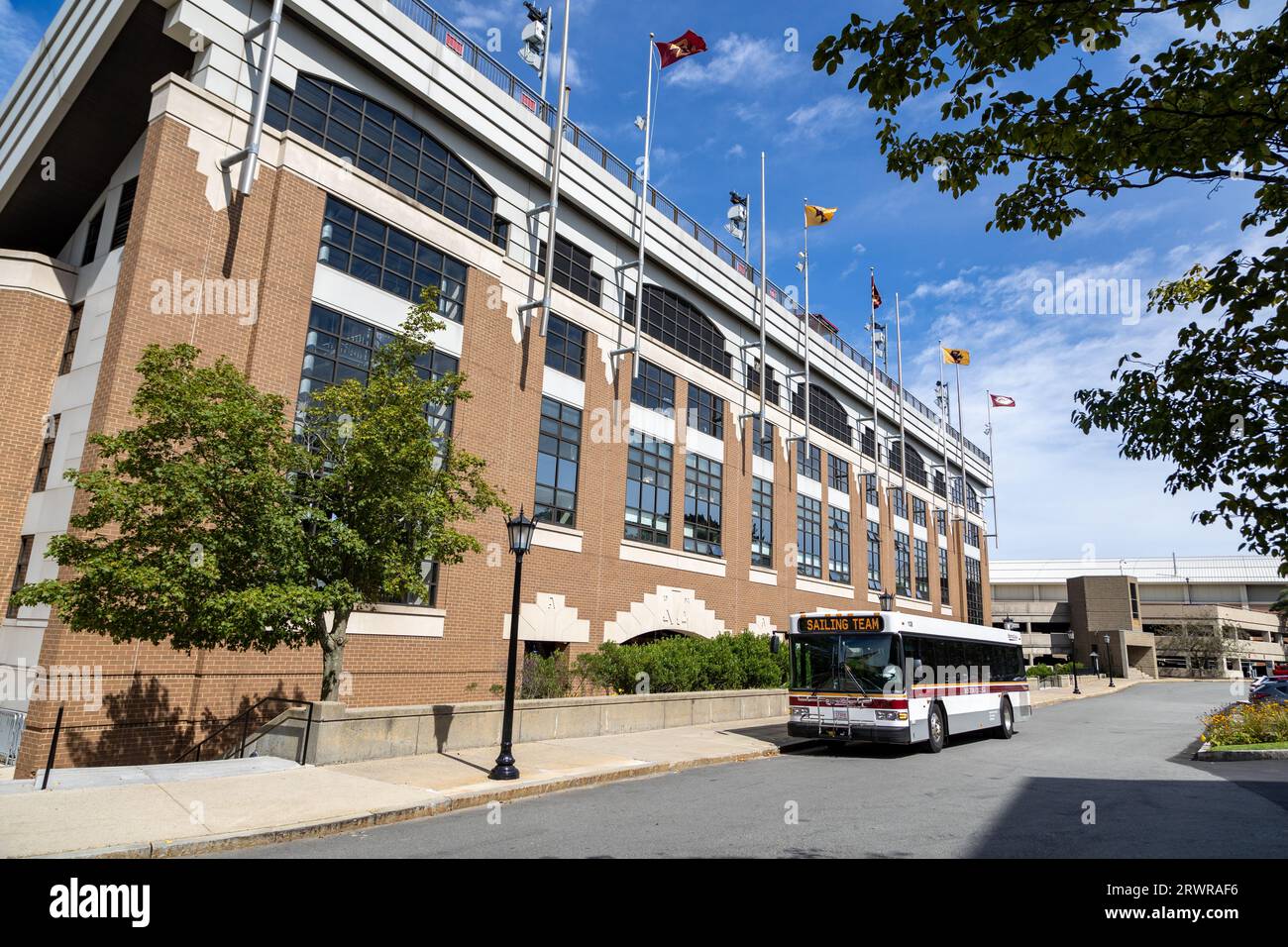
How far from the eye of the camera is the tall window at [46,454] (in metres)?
18.1

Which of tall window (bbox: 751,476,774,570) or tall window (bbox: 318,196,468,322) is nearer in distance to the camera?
tall window (bbox: 318,196,468,322)

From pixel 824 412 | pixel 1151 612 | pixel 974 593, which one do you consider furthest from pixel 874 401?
pixel 1151 612

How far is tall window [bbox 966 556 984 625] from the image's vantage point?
2380 inches

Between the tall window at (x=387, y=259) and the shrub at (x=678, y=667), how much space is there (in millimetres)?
10717

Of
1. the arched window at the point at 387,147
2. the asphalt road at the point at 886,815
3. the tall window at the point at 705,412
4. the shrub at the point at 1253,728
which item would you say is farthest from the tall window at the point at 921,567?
the arched window at the point at 387,147

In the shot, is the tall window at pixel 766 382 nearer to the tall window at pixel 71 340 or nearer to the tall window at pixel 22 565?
the tall window at pixel 71 340

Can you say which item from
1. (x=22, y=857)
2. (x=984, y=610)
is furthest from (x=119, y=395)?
(x=984, y=610)

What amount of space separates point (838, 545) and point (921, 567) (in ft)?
45.2

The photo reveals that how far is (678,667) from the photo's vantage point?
859 inches

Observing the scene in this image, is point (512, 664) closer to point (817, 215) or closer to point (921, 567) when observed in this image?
point (817, 215)

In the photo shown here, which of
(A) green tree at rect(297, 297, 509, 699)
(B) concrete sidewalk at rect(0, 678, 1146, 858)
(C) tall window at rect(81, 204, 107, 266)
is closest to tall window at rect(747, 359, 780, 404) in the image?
(B) concrete sidewalk at rect(0, 678, 1146, 858)

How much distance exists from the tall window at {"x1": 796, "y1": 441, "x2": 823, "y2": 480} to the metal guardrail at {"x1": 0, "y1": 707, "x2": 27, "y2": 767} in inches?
1225

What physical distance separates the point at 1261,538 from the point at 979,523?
6150 centimetres

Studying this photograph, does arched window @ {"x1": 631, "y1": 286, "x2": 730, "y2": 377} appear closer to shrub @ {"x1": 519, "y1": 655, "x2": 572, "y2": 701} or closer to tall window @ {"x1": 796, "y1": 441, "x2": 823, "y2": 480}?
tall window @ {"x1": 796, "y1": 441, "x2": 823, "y2": 480}
